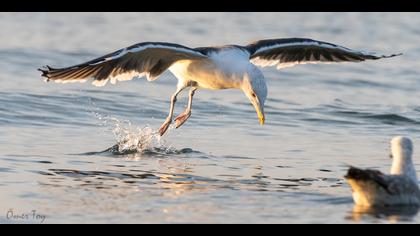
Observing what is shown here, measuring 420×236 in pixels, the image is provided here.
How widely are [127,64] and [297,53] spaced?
2.78m

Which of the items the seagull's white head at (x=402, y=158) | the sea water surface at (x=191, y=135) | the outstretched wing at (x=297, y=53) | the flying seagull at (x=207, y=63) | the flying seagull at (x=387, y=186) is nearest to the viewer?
the flying seagull at (x=387, y=186)

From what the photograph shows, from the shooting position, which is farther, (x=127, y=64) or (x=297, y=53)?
(x=297, y=53)

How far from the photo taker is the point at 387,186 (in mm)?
9352

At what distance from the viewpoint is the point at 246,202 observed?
977 cm

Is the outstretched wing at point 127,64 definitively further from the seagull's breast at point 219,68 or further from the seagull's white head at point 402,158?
the seagull's white head at point 402,158

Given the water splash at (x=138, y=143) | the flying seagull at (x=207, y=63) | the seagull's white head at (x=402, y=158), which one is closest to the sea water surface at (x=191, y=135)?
the water splash at (x=138, y=143)

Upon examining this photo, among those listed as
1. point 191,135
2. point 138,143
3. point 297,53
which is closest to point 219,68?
point 138,143

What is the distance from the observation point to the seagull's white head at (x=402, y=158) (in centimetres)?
970

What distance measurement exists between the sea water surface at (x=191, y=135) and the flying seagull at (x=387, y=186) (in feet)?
0.40

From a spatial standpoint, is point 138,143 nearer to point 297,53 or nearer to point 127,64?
point 127,64

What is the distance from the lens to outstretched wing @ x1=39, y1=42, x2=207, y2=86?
11.5m
